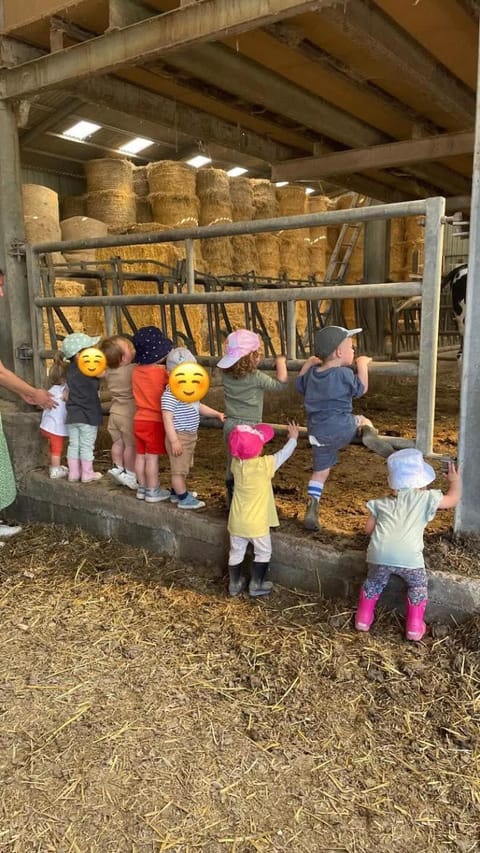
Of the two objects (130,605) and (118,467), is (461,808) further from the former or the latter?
(118,467)

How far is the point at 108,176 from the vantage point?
12.7 metres

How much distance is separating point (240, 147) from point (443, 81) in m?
2.11

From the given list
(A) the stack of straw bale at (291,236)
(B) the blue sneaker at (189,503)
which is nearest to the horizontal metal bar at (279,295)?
(B) the blue sneaker at (189,503)

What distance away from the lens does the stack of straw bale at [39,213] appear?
9.80m

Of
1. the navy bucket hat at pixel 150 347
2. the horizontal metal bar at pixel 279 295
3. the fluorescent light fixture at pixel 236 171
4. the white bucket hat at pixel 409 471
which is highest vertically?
the fluorescent light fixture at pixel 236 171

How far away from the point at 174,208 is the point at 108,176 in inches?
56.6

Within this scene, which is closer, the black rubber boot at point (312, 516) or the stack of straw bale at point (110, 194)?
the black rubber boot at point (312, 516)

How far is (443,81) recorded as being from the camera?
485cm

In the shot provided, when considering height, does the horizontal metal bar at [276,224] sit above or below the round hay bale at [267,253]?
below

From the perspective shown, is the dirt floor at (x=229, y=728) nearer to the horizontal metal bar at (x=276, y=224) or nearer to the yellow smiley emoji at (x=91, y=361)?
the yellow smiley emoji at (x=91, y=361)

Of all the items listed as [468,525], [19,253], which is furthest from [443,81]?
[468,525]

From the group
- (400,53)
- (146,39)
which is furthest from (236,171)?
(146,39)

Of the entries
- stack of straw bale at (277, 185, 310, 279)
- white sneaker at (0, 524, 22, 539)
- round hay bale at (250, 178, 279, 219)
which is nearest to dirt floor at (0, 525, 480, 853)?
white sneaker at (0, 524, 22, 539)

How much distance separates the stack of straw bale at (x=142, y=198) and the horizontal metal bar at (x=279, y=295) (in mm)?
9769
